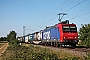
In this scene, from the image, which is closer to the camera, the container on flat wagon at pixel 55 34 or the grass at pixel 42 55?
the grass at pixel 42 55

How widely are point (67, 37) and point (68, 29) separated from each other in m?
1.28

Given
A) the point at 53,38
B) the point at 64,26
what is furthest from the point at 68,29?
the point at 53,38

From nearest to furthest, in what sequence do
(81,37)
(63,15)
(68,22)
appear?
(68,22) → (63,15) → (81,37)

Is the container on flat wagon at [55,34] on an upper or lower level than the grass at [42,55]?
upper

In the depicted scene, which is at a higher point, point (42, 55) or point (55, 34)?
point (55, 34)

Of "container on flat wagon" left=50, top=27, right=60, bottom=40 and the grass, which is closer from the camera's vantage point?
Result: the grass

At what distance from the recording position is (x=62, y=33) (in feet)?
88.1

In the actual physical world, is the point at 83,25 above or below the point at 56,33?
above

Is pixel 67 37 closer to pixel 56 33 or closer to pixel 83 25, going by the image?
pixel 56 33

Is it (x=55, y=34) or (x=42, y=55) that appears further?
(x=55, y=34)

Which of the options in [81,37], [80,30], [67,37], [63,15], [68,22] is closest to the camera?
[67,37]

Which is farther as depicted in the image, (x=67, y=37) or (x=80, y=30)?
(x=80, y=30)

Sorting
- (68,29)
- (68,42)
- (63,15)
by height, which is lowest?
(68,42)

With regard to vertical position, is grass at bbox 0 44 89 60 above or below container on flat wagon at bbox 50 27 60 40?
below
